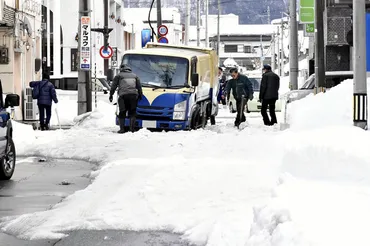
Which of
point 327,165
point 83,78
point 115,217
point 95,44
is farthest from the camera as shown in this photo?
point 95,44

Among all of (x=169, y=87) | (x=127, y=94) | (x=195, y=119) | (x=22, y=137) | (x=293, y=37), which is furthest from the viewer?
(x=293, y=37)

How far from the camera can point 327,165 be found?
10273 mm

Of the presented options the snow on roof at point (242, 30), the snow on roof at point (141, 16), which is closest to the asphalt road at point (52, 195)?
the snow on roof at point (141, 16)

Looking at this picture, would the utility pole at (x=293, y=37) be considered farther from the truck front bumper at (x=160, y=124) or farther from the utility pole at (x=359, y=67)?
the utility pole at (x=359, y=67)

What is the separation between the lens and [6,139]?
42.4ft

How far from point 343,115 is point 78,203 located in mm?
9276

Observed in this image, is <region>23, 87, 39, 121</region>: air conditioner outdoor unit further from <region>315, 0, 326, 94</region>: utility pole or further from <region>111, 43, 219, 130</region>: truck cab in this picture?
<region>315, 0, 326, 94</region>: utility pole

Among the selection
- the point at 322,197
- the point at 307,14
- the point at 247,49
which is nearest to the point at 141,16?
the point at 247,49

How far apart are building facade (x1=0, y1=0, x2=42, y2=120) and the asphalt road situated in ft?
44.2

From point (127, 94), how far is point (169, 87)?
1922mm

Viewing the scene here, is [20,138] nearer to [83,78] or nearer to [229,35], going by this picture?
[83,78]

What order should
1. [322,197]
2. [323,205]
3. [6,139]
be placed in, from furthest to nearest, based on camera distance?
[6,139], [322,197], [323,205]

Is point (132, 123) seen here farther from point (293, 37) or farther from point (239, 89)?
point (293, 37)

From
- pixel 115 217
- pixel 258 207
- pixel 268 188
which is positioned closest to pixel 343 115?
pixel 268 188
